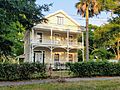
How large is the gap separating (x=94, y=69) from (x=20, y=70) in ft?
21.2

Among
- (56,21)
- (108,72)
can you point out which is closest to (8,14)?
(108,72)

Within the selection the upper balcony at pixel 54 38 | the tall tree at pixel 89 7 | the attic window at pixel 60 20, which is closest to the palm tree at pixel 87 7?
the tall tree at pixel 89 7

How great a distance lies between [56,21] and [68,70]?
21.0 meters

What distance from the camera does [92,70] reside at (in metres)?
22.0

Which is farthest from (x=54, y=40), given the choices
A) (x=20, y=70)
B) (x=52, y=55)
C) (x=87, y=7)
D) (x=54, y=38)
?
(x=20, y=70)

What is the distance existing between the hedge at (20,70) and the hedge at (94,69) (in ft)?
10.4

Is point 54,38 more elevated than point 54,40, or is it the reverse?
point 54,38

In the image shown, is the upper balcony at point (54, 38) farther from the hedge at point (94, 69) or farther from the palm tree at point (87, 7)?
the hedge at point (94, 69)

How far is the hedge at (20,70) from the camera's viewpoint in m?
18.3

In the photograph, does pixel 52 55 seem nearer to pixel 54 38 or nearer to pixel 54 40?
pixel 54 40

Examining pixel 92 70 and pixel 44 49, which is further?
pixel 44 49

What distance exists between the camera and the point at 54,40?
134 ft

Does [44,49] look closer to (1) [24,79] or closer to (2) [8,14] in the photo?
(1) [24,79]

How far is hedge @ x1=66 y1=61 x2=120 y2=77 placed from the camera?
21.5 metres
